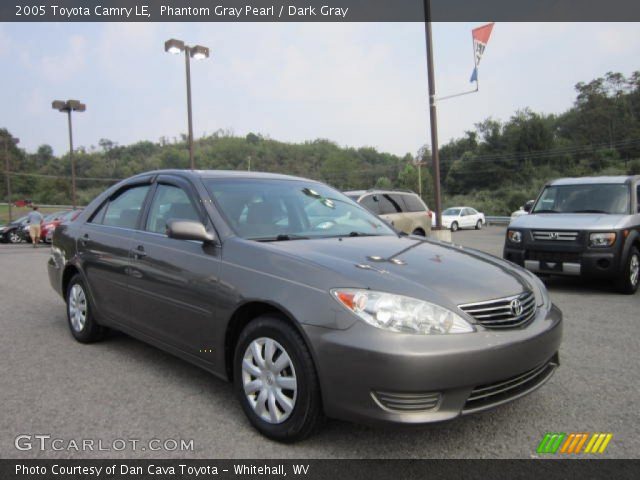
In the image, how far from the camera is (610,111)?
74.4 m

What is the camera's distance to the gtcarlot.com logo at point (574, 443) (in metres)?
2.67

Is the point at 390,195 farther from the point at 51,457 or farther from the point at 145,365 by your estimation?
the point at 51,457

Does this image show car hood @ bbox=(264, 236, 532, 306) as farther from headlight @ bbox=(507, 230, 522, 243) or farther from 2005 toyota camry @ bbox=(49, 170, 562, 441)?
headlight @ bbox=(507, 230, 522, 243)

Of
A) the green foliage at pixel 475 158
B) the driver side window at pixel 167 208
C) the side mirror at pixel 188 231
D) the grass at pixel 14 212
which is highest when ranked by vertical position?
the green foliage at pixel 475 158

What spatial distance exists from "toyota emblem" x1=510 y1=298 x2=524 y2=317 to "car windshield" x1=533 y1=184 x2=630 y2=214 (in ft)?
18.6

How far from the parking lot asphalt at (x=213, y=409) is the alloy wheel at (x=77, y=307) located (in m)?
0.20

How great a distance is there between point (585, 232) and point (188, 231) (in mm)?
5871

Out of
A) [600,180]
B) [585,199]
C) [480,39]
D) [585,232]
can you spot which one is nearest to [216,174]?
[585,232]

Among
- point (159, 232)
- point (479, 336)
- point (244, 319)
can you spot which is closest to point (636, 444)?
point (479, 336)

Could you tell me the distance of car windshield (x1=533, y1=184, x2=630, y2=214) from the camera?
7547 millimetres

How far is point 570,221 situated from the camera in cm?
726

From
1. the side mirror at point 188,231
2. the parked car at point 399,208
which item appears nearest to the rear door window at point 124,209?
the side mirror at point 188,231

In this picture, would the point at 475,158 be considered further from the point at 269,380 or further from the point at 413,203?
the point at 269,380

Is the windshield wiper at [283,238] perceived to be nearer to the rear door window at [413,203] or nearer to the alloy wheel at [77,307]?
the alloy wheel at [77,307]
